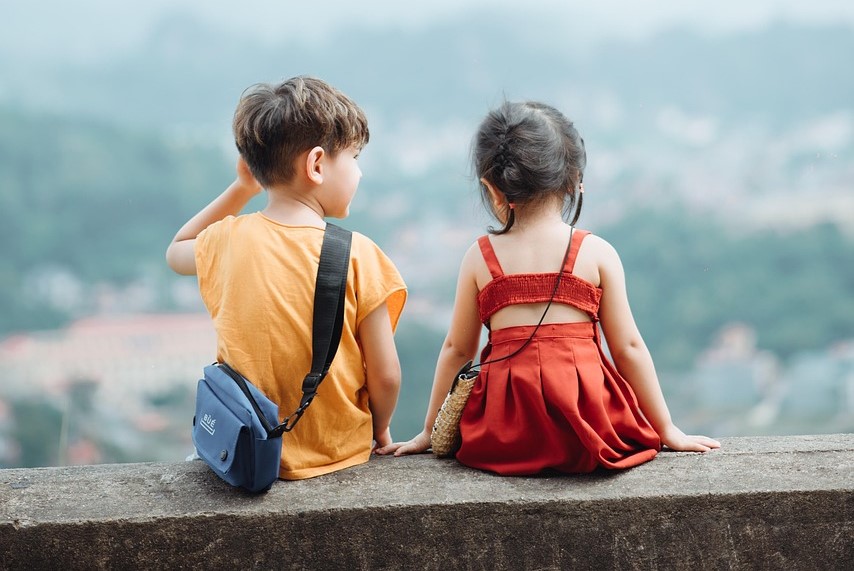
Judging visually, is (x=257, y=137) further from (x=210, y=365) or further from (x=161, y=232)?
(x=161, y=232)

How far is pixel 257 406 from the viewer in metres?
1.98

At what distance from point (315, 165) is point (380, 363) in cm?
51

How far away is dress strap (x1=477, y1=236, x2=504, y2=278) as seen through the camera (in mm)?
2217

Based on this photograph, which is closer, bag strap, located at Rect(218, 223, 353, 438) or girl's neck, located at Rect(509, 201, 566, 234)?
bag strap, located at Rect(218, 223, 353, 438)

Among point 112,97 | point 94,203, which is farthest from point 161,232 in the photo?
point 112,97

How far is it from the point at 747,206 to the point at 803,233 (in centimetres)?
322

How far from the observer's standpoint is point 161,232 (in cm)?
2362

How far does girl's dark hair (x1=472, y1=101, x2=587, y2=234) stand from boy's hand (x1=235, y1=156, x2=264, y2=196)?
583 mm

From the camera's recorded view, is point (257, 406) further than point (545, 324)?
No

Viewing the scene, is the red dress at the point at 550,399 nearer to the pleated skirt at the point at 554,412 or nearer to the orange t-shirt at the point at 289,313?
the pleated skirt at the point at 554,412

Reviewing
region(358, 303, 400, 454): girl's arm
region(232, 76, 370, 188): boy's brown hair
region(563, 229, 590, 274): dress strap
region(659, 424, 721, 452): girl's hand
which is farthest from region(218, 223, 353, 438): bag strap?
region(659, 424, 721, 452): girl's hand

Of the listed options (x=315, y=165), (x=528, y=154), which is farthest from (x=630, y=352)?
(x=315, y=165)

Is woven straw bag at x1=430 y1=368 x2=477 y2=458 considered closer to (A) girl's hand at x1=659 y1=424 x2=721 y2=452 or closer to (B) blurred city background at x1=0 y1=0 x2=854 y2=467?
(A) girl's hand at x1=659 y1=424 x2=721 y2=452

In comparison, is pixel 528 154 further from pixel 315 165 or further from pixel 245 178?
pixel 245 178
